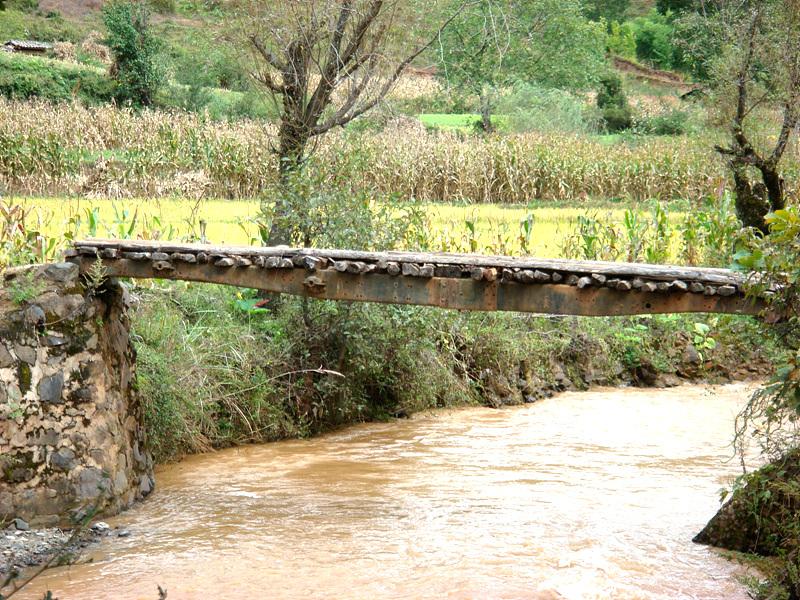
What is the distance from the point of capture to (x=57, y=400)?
600 centimetres

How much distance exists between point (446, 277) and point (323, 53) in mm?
4799

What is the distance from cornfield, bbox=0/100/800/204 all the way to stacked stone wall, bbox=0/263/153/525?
324 inches

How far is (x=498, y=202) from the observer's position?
20.4 metres

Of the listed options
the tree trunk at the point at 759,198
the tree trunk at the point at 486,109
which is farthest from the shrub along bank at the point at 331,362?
the tree trunk at the point at 486,109

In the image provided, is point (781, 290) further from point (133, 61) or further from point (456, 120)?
point (456, 120)

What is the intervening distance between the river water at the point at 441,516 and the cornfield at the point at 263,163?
7351 millimetres

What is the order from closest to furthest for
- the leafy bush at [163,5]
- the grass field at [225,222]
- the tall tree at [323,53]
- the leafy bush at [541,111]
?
the tall tree at [323,53] < the grass field at [225,222] < the leafy bush at [541,111] < the leafy bush at [163,5]

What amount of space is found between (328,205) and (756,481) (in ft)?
14.7

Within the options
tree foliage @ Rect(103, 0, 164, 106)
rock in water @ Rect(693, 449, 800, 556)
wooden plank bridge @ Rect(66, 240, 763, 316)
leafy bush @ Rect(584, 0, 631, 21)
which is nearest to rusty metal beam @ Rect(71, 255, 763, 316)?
wooden plank bridge @ Rect(66, 240, 763, 316)

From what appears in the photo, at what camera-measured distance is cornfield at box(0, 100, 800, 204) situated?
16766 millimetres

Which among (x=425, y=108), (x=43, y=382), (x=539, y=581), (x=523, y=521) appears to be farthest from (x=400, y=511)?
(x=425, y=108)

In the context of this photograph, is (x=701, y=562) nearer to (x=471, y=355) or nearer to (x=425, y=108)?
(x=471, y=355)

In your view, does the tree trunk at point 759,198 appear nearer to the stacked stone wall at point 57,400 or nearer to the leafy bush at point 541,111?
the stacked stone wall at point 57,400

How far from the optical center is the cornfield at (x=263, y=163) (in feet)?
55.0
